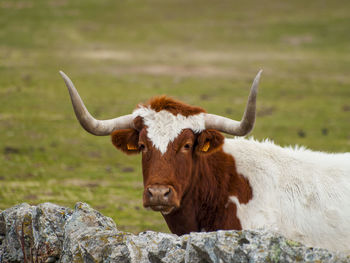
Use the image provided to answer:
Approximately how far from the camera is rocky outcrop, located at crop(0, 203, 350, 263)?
6.26 m

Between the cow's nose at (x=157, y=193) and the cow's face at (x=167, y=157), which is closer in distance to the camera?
the cow's nose at (x=157, y=193)

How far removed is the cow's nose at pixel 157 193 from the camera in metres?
7.70

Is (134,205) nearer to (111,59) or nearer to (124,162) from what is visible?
(124,162)

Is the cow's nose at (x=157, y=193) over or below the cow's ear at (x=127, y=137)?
below

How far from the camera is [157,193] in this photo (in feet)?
25.3

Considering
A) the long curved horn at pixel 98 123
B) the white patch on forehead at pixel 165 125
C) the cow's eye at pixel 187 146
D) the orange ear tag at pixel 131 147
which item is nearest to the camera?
the white patch on forehead at pixel 165 125

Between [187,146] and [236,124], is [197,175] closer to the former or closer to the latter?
[187,146]

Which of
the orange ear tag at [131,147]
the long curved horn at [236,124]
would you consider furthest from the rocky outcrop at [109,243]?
the long curved horn at [236,124]

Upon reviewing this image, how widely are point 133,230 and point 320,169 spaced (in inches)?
188

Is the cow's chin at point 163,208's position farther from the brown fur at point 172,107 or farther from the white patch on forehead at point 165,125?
the brown fur at point 172,107

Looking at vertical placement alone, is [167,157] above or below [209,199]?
above

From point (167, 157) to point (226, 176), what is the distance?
1021mm

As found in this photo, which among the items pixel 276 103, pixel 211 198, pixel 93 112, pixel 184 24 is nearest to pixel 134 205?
pixel 211 198

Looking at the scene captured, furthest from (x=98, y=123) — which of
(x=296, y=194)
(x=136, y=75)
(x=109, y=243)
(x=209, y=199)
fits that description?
(x=136, y=75)
